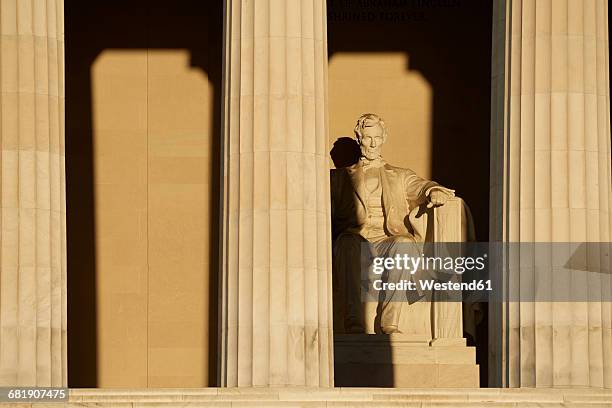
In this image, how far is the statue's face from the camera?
53.8 meters

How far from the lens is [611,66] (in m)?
55.3

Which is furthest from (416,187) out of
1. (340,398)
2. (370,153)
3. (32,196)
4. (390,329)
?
(340,398)

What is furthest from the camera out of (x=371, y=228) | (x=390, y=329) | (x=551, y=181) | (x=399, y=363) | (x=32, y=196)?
(x=371, y=228)

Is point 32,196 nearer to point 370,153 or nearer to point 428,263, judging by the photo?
point 370,153

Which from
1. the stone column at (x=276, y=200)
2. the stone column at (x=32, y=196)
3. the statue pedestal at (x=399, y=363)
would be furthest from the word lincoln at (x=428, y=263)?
the stone column at (x=32, y=196)

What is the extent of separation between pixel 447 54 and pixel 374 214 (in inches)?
226

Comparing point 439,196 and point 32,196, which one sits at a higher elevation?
point 439,196

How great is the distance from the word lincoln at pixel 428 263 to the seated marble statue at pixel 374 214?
0.13 metres

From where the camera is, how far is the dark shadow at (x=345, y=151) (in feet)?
185

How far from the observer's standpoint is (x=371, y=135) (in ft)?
177

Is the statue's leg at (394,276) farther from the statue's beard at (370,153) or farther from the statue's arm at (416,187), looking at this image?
the statue's beard at (370,153)

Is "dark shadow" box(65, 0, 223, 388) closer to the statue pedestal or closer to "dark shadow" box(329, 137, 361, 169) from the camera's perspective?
"dark shadow" box(329, 137, 361, 169)

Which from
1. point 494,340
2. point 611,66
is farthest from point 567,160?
point 611,66

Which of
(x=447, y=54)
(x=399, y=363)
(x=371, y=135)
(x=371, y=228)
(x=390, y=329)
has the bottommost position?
(x=399, y=363)
